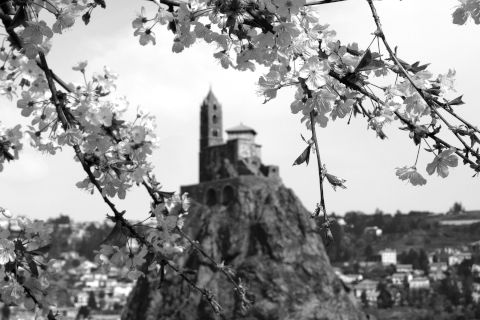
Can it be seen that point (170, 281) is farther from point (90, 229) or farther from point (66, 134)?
point (90, 229)

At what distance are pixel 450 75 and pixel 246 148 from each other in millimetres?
53442

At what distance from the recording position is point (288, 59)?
6.71ft

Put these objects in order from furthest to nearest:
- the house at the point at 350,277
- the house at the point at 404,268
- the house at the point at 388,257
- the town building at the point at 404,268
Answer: the house at the point at 388,257 < the town building at the point at 404,268 < the house at the point at 404,268 < the house at the point at 350,277

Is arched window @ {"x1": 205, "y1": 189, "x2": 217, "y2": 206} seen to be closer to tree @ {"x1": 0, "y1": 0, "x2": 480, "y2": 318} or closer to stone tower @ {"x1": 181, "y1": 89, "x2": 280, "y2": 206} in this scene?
stone tower @ {"x1": 181, "y1": 89, "x2": 280, "y2": 206}

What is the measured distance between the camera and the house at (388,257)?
132 m

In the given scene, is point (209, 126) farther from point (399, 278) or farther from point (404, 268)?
point (404, 268)

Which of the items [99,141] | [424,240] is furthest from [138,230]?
[424,240]

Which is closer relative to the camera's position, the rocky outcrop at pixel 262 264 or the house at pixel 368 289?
the rocky outcrop at pixel 262 264

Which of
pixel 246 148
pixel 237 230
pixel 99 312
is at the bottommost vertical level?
pixel 99 312

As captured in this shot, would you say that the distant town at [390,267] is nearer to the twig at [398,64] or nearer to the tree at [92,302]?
the tree at [92,302]

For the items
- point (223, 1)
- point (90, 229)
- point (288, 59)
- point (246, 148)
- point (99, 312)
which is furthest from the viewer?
point (90, 229)

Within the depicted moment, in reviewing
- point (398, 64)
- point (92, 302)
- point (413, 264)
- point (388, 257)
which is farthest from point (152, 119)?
point (388, 257)

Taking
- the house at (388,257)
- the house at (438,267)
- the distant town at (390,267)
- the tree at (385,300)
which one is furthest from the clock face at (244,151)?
the house at (388,257)

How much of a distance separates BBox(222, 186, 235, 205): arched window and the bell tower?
1.98 m
